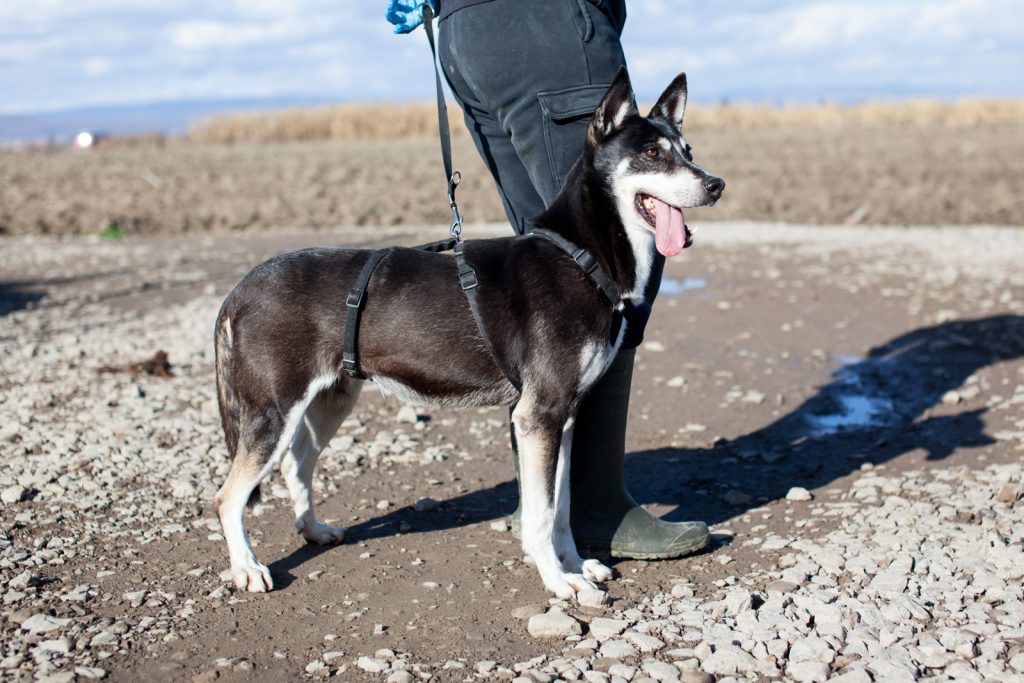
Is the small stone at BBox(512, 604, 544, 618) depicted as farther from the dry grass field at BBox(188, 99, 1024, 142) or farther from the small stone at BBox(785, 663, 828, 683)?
the dry grass field at BBox(188, 99, 1024, 142)

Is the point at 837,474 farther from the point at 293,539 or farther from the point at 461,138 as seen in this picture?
the point at 461,138

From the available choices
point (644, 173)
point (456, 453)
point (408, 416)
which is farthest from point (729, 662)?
point (408, 416)

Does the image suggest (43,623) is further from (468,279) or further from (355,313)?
(468,279)

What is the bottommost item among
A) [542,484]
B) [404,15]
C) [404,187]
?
[542,484]

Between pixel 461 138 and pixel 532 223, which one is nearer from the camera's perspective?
pixel 532 223

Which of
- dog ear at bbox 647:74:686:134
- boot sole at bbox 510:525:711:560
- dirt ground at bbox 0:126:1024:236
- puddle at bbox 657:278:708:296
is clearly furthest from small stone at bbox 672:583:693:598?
dirt ground at bbox 0:126:1024:236

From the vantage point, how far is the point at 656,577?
4.18m

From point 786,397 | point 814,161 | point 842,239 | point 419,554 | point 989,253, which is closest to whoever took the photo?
point 419,554

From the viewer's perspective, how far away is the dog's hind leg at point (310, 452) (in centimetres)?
436

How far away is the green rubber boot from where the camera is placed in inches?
170

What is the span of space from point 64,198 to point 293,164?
6.77m

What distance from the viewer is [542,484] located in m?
3.92

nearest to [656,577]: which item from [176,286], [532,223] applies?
[532,223]

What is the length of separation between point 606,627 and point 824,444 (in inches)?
109
